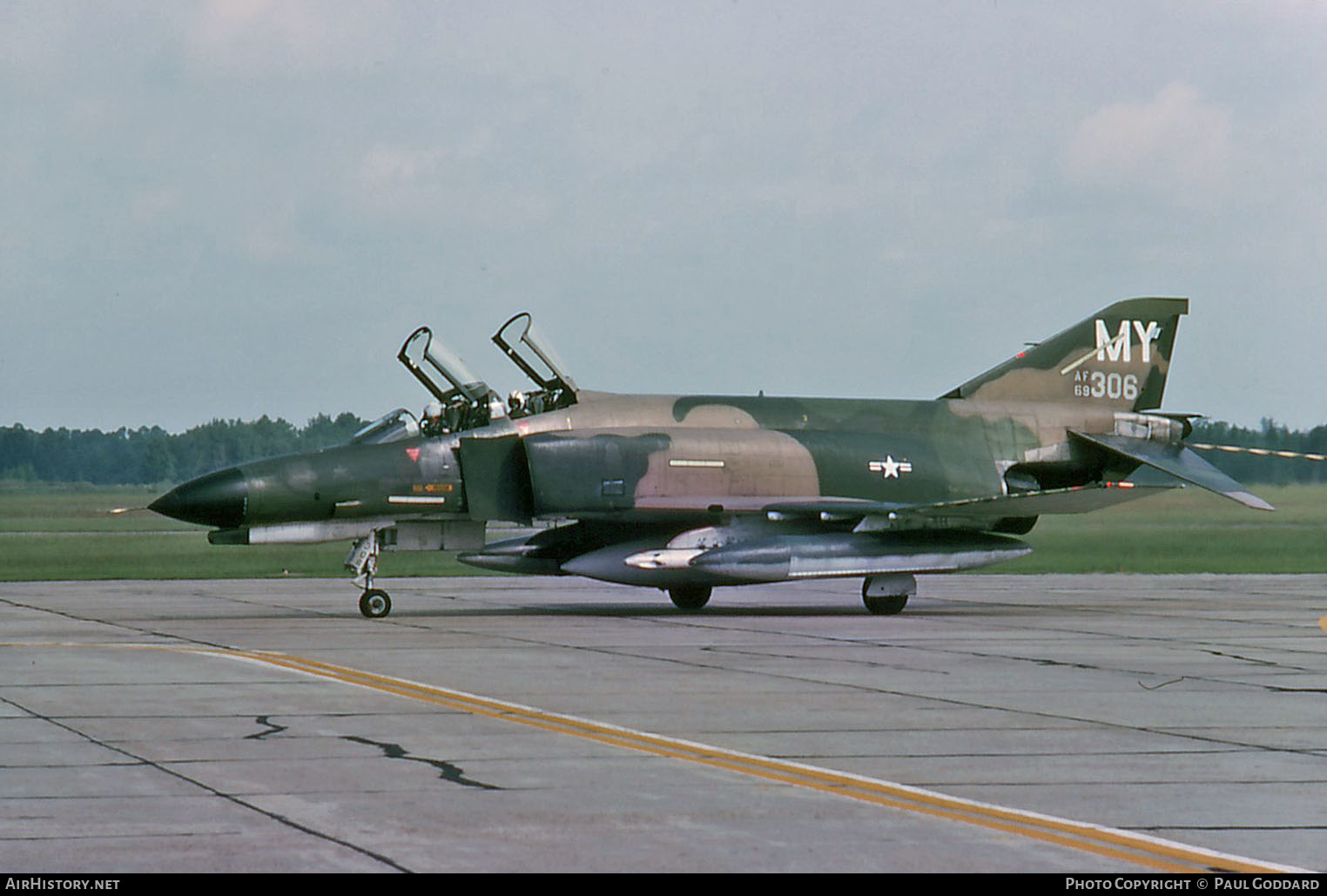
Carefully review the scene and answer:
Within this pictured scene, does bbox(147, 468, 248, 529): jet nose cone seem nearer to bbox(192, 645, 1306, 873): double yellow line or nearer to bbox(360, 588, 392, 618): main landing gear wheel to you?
bbox(360, 588, 392, 618): main landing gear wheel

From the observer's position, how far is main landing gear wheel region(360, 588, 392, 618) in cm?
2033

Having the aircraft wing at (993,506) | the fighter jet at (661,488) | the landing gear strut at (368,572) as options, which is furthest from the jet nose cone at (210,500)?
the aircraft wing at (993,506)

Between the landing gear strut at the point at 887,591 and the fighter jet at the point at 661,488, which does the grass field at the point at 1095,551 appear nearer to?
the fighter jet at the point at 661,488

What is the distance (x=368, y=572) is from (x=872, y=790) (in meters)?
13.3

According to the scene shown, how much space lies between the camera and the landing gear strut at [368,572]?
20.4 m

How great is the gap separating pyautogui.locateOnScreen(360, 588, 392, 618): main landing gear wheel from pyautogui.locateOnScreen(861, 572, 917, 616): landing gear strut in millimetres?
5914

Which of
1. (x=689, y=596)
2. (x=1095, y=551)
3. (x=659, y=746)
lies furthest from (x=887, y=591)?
(x=1095, y=551)

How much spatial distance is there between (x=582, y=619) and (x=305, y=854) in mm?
13913

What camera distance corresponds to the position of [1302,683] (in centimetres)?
1337

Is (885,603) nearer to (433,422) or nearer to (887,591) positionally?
(887,591)

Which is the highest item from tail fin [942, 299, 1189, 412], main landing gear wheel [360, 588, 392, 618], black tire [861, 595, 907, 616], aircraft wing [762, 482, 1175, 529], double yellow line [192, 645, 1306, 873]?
tail fin [942, 299, 1189, 412]

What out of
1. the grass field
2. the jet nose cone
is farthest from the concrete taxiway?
the grass field
